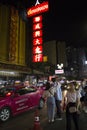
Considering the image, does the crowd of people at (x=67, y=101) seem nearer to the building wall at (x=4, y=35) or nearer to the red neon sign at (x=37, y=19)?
the building wall at (x=4, y=35)

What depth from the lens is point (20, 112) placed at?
10898mm

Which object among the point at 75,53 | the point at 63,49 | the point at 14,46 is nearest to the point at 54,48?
the point at 63,49

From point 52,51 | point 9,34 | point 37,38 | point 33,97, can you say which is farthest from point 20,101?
point 52,51

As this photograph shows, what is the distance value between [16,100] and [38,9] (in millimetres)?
20067

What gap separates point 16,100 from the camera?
10523 millimetres

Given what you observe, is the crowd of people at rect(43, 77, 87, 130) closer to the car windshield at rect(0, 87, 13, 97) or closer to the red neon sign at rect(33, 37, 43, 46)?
the car windshield at rect(0, 87, 13, 97)

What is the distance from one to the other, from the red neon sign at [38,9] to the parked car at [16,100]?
56.5 ft

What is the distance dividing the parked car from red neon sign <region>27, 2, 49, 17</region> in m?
17.2

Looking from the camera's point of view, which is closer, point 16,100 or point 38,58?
point 16,100

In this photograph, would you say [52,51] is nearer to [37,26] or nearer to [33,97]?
[37,26]

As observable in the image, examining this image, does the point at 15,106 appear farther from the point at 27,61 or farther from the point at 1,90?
the point at 27,61

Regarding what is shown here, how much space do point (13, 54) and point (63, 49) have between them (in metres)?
36.9

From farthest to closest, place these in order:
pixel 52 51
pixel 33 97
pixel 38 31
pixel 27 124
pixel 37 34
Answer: pixel 52 51 → pixel 38 31 → pixel 37 34 → pixel 33 97 → pixel 27 124

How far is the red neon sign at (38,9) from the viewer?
27.5m
